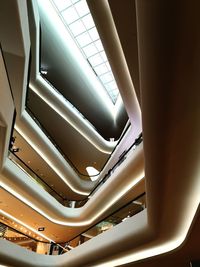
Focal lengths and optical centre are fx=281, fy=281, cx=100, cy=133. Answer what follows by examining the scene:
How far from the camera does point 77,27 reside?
1437 cm

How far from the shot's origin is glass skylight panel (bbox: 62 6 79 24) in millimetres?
13594

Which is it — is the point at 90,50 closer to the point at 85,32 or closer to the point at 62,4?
the point at 85,32

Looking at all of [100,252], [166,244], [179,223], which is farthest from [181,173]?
[100,252]

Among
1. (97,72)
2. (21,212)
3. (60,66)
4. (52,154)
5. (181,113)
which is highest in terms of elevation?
(97,72)

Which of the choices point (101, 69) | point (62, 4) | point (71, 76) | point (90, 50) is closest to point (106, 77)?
point (101, 69)

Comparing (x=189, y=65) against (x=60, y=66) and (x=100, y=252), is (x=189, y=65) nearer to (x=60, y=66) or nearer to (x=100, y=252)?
(x=100, y=252)

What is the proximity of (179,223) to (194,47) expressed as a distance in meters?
3.27

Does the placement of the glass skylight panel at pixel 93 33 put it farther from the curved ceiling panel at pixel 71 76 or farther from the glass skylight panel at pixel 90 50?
the curved ceiling panel at pixel 71 76

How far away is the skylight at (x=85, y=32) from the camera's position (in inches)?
528

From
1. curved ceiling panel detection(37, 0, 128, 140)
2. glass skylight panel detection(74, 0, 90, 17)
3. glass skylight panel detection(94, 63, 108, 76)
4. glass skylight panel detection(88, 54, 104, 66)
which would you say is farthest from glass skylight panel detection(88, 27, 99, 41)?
glass skylight panel detection(94, 63, 108, 76)

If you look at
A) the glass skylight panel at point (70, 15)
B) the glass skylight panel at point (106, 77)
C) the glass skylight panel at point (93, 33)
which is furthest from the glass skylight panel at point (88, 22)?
the glass skylight panel at point (106, 77)

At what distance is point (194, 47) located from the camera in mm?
1922

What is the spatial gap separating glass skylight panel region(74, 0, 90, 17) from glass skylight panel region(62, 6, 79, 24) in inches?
8.3

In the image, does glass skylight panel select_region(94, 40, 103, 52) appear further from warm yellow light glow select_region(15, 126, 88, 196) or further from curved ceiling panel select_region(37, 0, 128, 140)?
warm yellow light glow select_region(15, 126, 88, 196)
